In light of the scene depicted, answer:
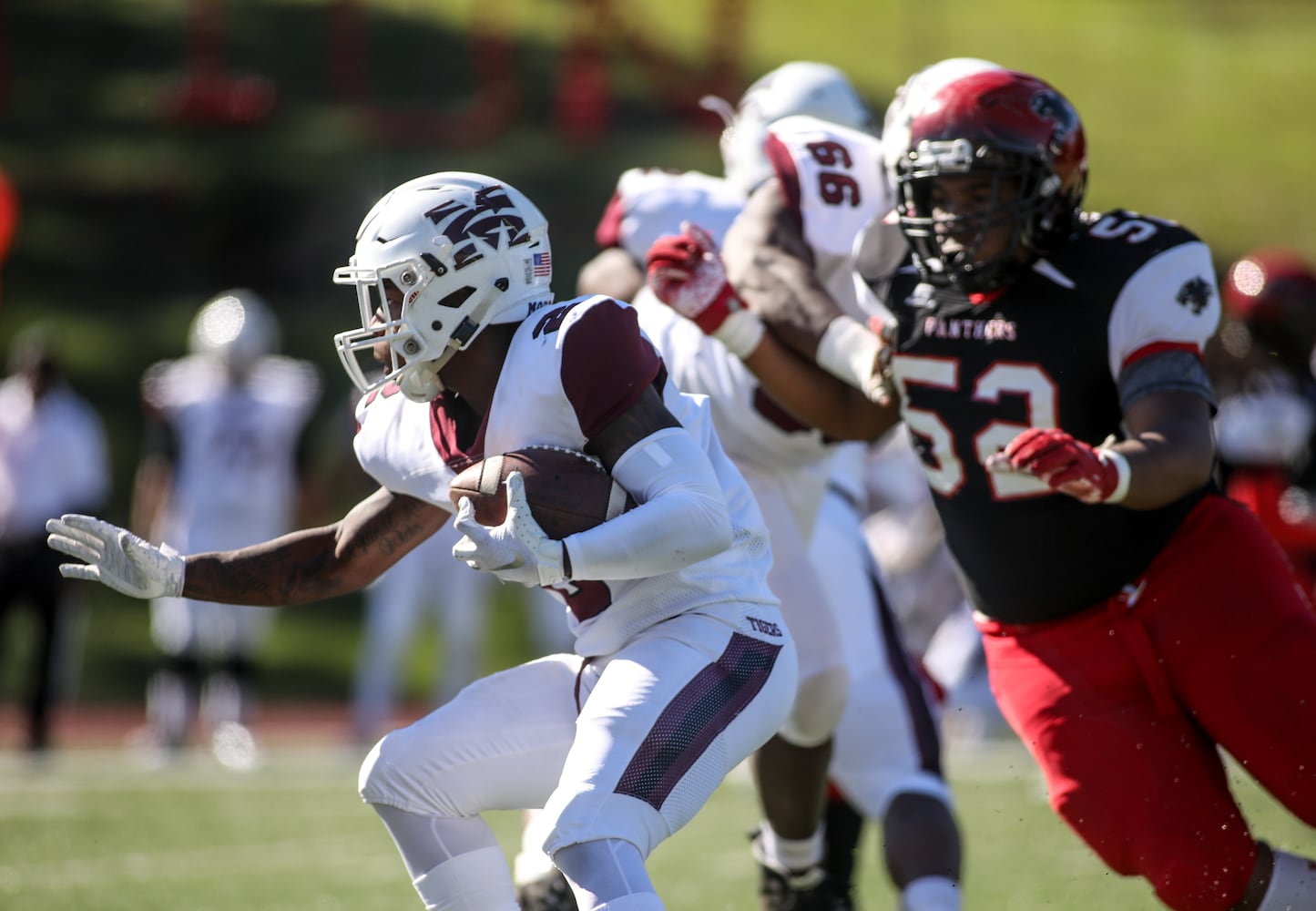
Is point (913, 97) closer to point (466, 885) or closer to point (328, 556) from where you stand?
point (328, 556)

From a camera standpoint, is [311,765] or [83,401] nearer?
[311,765]

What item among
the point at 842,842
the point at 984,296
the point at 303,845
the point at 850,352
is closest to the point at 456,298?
the point at 850,352


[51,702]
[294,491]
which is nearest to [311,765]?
[51,702]

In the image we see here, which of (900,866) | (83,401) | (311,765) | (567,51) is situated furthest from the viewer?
(567,51)

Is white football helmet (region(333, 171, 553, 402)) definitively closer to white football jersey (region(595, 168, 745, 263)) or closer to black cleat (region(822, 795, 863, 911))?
white football jersey (region(595, 168, 745, 263))

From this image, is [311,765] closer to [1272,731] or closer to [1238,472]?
[1238,472]

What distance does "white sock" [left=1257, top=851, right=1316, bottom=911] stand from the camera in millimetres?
3342

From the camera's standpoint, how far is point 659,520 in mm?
3025

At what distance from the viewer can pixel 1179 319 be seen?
3398 mm

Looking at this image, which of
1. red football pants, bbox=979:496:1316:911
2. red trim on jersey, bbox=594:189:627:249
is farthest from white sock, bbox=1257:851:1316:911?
red trim on jersey, bbox=594:189:627:249

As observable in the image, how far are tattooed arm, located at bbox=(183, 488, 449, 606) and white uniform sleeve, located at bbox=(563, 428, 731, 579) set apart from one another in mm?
640

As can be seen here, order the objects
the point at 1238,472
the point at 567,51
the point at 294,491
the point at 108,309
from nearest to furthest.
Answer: the point at 1238,472, the point at 294,491, the point at 108,309, the point at 567,51

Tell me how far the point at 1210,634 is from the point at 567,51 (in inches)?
959

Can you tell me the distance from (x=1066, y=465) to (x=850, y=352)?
852 millimetres
